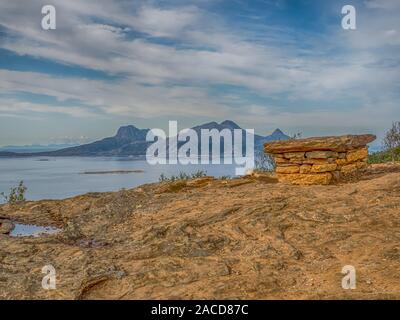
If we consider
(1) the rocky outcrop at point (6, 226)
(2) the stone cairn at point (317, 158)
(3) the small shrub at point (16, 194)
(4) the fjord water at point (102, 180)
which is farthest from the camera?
(4) the fjord water at point (102, 180)

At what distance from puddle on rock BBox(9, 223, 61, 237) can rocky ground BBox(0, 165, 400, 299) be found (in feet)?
1.77

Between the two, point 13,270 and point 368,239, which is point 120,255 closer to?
point 13,270

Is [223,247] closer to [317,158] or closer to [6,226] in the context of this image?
[6,226]

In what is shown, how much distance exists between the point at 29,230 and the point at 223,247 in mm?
6227

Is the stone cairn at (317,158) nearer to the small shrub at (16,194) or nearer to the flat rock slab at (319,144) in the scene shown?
the flat rock slab at (319,144)

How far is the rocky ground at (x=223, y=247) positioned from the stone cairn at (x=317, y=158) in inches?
83.8

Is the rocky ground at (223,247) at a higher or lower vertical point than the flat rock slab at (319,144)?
lower

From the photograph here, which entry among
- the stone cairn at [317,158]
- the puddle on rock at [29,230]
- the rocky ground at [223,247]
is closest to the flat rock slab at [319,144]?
the stone cairn at [317,158]

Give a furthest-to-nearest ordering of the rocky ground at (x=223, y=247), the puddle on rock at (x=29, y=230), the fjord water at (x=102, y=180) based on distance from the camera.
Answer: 1. the fjord water at (x=102, y=180)
2. the puddle on rock at (x=29, y=230)
3. the rocky ground at (x=223, y=247)

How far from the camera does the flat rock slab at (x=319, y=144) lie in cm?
1505

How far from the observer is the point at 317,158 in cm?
1510

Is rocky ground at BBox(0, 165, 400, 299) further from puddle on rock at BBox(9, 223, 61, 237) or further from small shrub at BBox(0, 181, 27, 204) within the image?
small shrub at BBox(0, 181, 27, 204)

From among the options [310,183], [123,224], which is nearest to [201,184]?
[310,183]

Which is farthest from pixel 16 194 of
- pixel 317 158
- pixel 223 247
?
pixel 223 247
